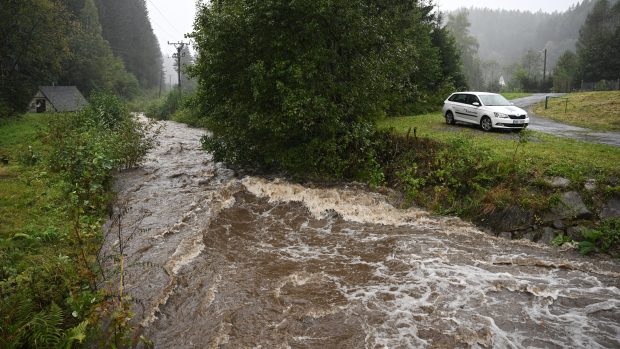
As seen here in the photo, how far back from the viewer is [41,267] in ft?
21.7

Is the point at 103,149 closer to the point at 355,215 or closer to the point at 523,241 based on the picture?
the point at 355,215

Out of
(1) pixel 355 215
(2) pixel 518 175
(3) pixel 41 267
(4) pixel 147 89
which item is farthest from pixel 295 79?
(4) pixel 147 89

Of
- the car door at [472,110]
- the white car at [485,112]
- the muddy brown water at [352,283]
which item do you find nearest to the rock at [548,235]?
the muddy brown water at [352,283]

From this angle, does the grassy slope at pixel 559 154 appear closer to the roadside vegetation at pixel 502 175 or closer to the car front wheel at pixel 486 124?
the roadside vegetation at pixel 502 175

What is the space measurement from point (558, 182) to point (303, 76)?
8.17m

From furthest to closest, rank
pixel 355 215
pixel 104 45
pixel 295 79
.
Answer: pixel 104 45 < pixel 295 79 < pixel 355 215

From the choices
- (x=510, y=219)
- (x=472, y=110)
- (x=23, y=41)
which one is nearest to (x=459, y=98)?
(x=472, y=110)

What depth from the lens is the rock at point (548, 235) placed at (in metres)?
9.26

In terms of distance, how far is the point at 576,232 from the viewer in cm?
912

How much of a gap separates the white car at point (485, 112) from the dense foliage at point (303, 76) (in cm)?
448

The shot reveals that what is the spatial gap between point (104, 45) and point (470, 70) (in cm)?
8160

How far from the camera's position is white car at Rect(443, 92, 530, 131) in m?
16.7

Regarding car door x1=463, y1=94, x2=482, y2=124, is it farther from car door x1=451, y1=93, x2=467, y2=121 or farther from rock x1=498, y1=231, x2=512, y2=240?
rock x1=498, y1=231, x2=512, y2=240

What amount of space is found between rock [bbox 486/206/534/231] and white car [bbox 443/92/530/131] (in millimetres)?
7924
